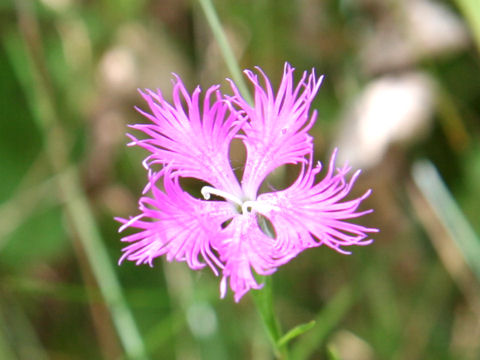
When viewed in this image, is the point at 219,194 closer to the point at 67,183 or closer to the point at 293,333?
Answer: the point at 293,333

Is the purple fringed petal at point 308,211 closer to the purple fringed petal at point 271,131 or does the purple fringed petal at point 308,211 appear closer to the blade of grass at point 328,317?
the purple fringed petal at point 271,131

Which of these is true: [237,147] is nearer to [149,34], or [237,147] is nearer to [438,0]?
[149,34]

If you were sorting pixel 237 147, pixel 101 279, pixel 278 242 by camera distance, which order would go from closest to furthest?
pixel 278 242 → pixel 101 279 → pixel 237 147

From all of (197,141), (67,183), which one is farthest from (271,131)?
(67,183)

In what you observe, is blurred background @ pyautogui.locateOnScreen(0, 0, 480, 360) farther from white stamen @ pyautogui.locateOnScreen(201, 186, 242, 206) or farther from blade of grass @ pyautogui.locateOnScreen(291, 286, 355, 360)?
white stamen @ pyautogui.locateOnScreen(201, 186, 242, 206)

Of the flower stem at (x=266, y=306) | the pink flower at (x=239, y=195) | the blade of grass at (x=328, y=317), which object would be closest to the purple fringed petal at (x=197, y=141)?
the pink flower at (x=239, y=195)

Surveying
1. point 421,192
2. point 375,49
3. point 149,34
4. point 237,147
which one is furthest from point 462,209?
point 149,34
